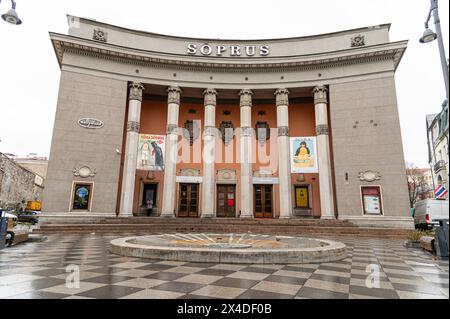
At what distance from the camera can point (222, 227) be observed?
17.7 meters

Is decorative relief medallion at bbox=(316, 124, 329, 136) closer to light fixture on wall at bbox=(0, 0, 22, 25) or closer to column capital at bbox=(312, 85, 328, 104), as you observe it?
column capital at bbox=(312, 85, 328, 104)

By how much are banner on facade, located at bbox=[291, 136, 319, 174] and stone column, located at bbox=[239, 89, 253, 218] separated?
3.59 m

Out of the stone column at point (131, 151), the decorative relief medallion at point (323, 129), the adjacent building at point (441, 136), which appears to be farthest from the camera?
the decorative relief medallion at point (323, 129)

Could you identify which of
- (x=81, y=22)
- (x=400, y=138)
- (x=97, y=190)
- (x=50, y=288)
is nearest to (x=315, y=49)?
(x=400, y=138)

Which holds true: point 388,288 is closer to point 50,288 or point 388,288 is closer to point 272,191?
point 50,288

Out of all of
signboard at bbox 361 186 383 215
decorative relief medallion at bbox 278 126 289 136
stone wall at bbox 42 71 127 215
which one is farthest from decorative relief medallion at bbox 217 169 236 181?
signboard at bbox 361 186 383 215

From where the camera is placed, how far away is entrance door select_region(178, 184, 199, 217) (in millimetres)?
23695

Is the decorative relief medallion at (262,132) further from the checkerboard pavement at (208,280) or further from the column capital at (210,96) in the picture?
the checkerboard pavement at (208,280)

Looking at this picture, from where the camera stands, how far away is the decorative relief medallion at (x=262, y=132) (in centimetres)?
2494

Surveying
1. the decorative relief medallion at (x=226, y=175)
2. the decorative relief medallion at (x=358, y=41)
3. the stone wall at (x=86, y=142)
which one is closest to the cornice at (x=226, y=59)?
the decorative relief medallion at (x=358, y=41)

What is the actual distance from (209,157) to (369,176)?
40.4ft

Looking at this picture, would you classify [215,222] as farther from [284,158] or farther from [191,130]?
[191,130]

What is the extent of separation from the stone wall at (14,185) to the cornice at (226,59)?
24591mm

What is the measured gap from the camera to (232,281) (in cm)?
484
